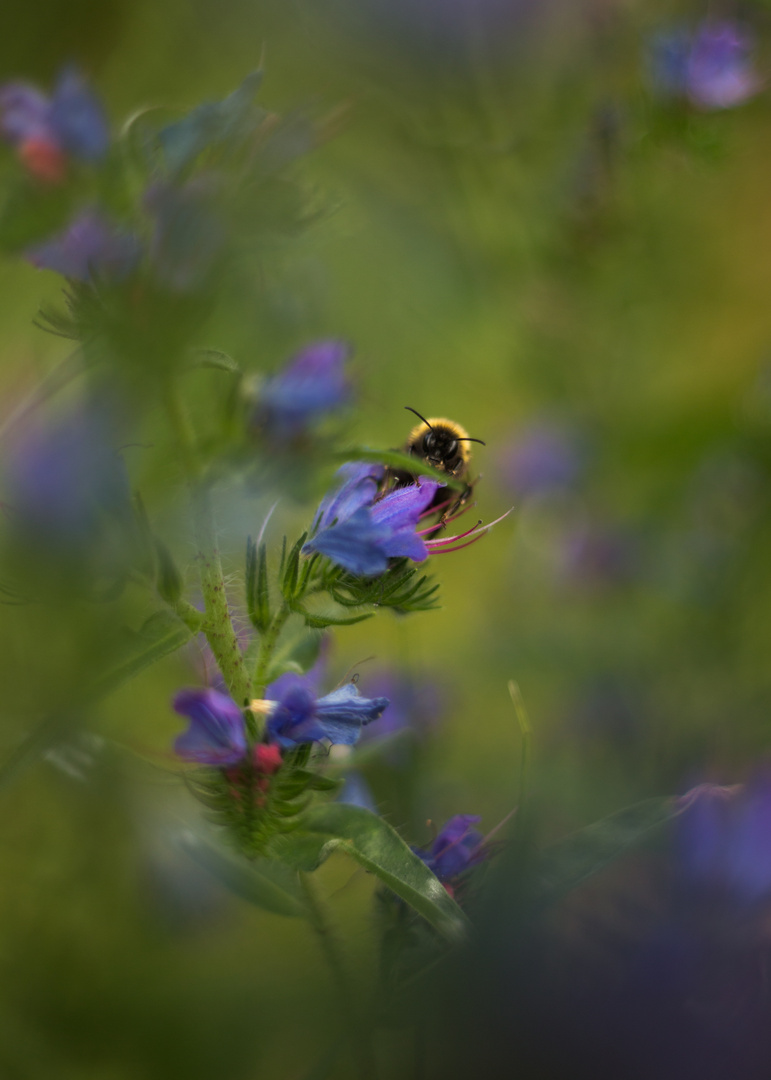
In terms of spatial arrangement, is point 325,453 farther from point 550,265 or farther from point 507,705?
point 507,705

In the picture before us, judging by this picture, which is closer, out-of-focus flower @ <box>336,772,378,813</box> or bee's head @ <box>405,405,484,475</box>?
out-of-focus flower @ <box>336,772,378,813</box>

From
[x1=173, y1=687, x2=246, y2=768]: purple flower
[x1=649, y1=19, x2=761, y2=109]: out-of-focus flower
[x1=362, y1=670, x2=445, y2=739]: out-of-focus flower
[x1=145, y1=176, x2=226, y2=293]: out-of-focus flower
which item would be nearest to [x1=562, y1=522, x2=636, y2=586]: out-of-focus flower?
[x1=362, y1=670, x2=445, y2=739]: out-of-focus flower

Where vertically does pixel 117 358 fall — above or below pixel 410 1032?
above

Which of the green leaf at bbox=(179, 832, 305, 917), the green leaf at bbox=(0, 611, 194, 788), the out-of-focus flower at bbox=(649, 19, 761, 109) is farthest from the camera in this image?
the out-of-focus flower at bbox=(649, 19, 761, 109)

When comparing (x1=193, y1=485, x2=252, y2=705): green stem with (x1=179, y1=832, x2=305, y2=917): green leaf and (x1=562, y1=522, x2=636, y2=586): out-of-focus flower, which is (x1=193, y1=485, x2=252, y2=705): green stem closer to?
(x1=179, y1=832, x2=305, y2=917): green leaf

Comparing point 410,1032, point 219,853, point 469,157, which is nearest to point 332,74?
point 469,157

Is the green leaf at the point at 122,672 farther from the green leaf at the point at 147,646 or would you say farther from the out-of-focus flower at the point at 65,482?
the out-of-focus flower at the point at 65,482

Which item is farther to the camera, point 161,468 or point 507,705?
point 507,705
